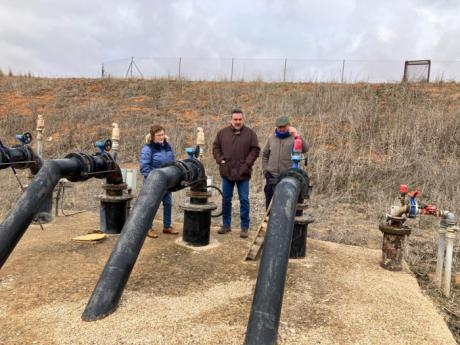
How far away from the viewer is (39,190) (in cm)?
310

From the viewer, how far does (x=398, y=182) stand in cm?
811

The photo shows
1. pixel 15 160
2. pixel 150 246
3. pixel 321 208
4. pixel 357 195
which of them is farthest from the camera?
pixel 357 195

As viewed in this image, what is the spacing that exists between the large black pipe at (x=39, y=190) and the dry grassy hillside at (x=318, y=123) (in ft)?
8.49

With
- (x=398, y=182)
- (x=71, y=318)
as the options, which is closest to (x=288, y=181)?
(x=71, y=318)

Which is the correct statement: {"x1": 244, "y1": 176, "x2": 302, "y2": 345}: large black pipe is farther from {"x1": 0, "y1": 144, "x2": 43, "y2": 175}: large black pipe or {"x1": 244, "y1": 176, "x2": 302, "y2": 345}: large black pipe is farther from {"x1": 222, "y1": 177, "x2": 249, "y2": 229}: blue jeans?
{"x1": 0, "y1": 144, "x2": 43, "y2": 175}: large black pipe

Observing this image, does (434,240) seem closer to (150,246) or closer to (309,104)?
(150,246)

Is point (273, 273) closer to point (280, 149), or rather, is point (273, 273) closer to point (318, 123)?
point (280, 149)

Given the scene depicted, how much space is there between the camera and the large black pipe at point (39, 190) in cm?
288

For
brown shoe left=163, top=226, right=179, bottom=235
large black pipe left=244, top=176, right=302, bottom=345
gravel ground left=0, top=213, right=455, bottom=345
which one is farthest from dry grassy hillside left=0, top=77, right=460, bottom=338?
brown shoe left=163, top=226, right=179, bottom=235

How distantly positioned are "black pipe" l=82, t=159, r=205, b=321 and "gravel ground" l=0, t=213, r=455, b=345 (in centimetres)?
10

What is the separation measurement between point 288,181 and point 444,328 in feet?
4.82

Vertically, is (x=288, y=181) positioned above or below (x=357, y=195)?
above

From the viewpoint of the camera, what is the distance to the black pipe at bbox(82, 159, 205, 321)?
2.61 metres

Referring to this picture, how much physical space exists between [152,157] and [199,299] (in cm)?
192
